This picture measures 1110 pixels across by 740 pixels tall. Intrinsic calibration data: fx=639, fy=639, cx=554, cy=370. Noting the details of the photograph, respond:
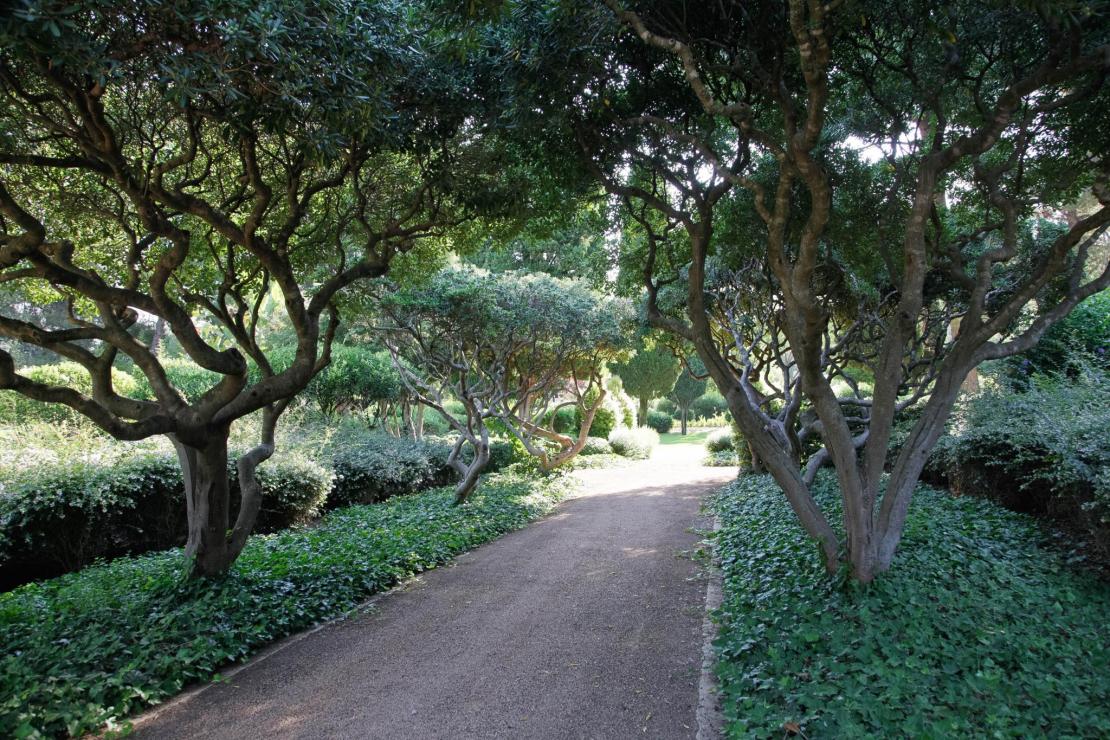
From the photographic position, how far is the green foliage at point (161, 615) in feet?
12.8

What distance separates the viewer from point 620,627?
17.9 feet

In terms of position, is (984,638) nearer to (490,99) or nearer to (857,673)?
(857,673)

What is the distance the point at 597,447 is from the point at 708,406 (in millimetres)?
27287

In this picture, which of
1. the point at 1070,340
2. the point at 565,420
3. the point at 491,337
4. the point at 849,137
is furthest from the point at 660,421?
the point at 849,137

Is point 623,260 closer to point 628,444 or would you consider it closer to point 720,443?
point 628,444

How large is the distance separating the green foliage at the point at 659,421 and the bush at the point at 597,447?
67.0 feet

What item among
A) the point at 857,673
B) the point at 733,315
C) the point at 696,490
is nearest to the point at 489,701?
the point at 857,673

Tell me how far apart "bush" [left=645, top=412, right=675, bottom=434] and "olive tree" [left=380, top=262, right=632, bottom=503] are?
25.1 metres

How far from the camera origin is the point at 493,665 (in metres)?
4.69

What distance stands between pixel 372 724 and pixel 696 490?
1150 centimetres

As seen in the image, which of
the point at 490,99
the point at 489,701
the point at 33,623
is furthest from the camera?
the point at 490,99

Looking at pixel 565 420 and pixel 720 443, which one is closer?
pixel 720 443

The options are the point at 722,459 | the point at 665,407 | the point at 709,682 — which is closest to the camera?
the point at 709,682

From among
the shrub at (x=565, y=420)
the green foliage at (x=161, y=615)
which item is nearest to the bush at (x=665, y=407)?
the shrub at (x=565, y=420)
